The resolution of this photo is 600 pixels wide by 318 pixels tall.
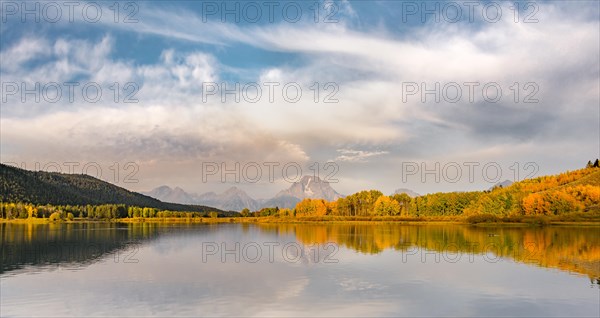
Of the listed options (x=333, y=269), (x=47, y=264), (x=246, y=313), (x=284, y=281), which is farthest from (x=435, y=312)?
(x=47, y=264)

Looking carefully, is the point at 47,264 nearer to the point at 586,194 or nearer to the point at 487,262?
the point at 487,262

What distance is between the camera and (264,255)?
5822cm

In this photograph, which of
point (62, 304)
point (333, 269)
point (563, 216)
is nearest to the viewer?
point (62, 304)

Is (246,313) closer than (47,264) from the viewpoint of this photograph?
Yes

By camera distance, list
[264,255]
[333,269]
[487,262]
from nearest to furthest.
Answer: [333,269]
[487,262]
[264,255]

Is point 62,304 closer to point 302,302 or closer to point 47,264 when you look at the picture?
point 302,302

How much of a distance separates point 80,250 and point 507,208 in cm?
14610

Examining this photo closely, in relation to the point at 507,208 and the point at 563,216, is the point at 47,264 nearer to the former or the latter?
the point at 563,216

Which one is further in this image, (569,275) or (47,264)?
(47,264)

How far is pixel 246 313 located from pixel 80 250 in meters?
44.7

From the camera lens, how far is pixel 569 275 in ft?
131

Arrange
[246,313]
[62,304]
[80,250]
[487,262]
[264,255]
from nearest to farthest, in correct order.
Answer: [246,313] < [62,304] < [487,262] < [264,255] < [80,250]

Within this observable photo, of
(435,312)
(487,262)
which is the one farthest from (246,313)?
(487,262)

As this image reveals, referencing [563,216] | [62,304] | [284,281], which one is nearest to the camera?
[62,304]
